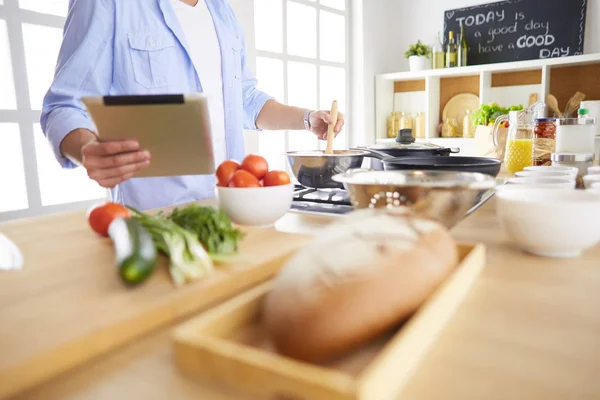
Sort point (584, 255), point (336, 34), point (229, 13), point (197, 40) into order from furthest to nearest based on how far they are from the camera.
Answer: point (336, 34)
point (229, 13)
point (197, 40)
point (584, 255)

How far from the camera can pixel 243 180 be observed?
87cm

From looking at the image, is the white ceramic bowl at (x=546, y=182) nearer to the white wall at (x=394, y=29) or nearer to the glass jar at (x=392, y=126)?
the white wall at (x=394, y=29)

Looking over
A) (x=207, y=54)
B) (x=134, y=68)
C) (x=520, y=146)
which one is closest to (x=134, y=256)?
(x=134, y=68)

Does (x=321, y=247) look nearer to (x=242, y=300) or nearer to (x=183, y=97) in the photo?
(x=242, y=300)

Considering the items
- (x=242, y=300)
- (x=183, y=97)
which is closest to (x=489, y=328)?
(x=242, y=300)

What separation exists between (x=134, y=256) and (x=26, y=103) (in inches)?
69.8

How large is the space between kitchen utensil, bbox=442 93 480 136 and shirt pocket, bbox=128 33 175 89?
3.15 meters

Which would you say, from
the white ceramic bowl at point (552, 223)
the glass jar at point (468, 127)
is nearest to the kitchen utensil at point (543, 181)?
the white ceramic bowl at point (552, 223)

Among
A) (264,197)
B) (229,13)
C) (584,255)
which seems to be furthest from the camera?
(229,13)

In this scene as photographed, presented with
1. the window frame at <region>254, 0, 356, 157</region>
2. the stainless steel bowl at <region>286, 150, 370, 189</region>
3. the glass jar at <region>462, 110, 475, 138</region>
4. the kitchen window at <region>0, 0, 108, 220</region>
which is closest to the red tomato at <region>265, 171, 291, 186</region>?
the stainless steel bowl at <region>286, 150, 370, 189</region>

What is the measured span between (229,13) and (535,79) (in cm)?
297

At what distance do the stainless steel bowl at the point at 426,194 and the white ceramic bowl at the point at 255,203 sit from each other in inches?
5.7

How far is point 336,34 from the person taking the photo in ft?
12.9

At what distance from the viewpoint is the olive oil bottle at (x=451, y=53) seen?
12.8ft
